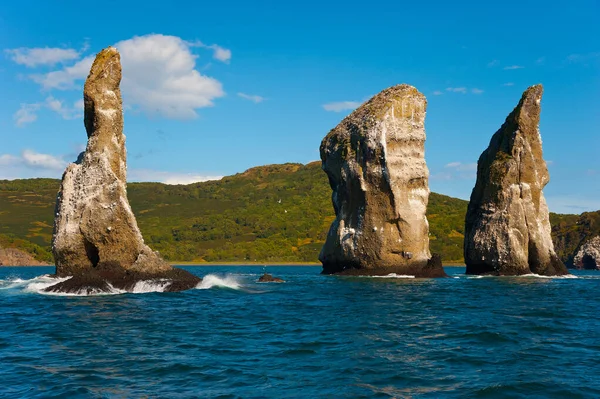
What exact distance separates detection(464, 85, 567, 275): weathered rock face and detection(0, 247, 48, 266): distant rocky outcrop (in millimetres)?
89157

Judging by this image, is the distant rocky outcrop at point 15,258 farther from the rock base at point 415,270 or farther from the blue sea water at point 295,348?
the blue sea water at point 295,348

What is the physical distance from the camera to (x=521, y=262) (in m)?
53.0

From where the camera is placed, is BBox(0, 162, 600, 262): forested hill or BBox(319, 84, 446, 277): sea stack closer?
BBox(319, 84, 446, 277): sea stack

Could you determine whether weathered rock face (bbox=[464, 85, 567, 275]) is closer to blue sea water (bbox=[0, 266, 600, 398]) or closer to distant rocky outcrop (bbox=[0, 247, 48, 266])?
blue sea water (bbox=[0, 266, 600, 398])

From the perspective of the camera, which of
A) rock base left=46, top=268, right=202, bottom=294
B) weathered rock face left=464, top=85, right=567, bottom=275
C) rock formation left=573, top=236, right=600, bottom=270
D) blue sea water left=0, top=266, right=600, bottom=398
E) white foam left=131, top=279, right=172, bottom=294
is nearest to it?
blue sea water left=0, top=266, right=600, bottom=398

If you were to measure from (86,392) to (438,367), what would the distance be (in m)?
8.09

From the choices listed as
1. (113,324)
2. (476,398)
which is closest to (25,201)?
(113,324)

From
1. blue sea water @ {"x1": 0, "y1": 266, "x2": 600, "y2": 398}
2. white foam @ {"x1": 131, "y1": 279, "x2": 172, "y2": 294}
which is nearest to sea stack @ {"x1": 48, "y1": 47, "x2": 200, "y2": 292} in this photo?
white foam @ {"x1": 131, "y1": 279, "x2": 172, "y2": 294}

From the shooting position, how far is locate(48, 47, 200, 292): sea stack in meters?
32.6

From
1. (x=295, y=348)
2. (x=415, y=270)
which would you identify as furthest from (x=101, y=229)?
(x=415, y=270)

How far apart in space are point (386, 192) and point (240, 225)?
380 feet

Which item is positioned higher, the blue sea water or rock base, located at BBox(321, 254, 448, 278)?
rock base, located at BBox(321, 254, 448, 278)

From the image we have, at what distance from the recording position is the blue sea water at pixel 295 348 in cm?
1236

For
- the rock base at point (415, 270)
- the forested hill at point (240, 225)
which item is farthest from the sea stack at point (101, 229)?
the forested hill at point (240, 225)
